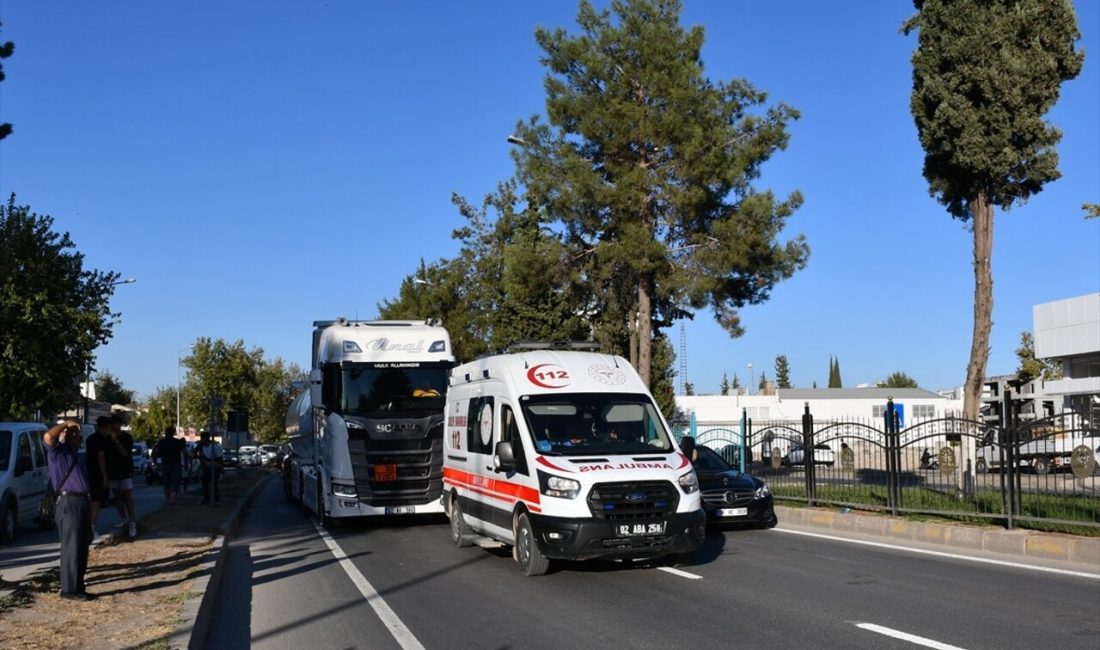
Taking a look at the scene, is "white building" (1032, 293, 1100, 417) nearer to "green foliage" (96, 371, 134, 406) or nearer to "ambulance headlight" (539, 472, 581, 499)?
"ambulance headlight" (539, 472, 581, 499)

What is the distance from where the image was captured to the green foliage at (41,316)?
1245 inches

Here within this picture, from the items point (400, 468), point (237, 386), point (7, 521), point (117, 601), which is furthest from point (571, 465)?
point (237, 386)

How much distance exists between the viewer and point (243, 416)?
34938mm

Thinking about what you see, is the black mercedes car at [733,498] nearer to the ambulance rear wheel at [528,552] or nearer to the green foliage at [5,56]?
the ambulance rear wheel at [528,552]

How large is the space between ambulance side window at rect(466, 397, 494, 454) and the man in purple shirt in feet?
15.6

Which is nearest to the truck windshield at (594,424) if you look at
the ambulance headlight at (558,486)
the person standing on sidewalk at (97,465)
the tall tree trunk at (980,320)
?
the ambulance headlight at (558,486)

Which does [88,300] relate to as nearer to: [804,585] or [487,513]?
[487,513]

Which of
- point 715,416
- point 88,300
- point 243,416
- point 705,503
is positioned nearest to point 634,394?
point 705,503

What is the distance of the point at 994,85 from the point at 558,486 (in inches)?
575

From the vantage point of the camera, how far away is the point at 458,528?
585 inches

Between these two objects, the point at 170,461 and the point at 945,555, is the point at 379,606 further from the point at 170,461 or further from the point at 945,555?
the point at 170,461

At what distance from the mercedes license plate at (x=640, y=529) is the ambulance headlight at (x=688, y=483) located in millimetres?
488

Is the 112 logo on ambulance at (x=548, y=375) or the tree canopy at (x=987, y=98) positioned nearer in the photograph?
the 112 logo on ambulance at (x=548, y=375)

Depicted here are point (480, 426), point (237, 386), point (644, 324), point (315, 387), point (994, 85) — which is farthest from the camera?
point (237, 386)
